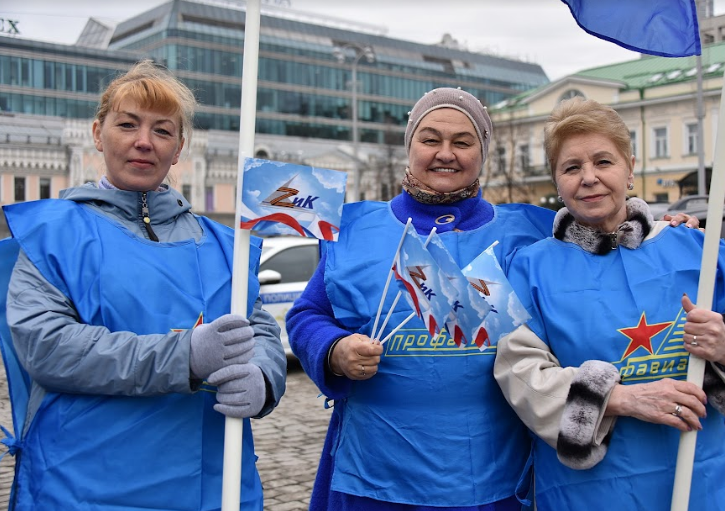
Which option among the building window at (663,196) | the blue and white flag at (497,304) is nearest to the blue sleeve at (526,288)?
the blue and white flag at (497,304)

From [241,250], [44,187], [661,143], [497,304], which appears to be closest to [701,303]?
[497,304]

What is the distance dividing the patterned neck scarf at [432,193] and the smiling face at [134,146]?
86cm

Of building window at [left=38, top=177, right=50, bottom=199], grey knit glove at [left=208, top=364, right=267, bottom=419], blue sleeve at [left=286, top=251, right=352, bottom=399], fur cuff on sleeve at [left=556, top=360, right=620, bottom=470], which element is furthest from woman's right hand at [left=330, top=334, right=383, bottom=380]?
building window at [left=38, top=177, right=50, bottom=199]

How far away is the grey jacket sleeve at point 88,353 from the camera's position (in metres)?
2.26

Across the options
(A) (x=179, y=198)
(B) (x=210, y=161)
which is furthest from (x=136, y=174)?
(B) (x=210, y=161)

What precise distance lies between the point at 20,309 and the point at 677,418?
6.08 feet

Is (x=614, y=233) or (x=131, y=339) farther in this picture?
(x=614, y=233)

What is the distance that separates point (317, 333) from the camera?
2.85 metres

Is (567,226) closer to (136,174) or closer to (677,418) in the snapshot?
(677,418)

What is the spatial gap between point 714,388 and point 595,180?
71 centimetres

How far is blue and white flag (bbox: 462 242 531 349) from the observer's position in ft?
7.92

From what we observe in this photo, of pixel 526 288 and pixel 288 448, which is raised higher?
pixel 526 288

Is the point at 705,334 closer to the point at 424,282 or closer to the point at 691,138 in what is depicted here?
the point at 424,282

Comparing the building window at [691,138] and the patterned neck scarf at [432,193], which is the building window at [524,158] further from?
the patterned neck scarf at [432,193]
